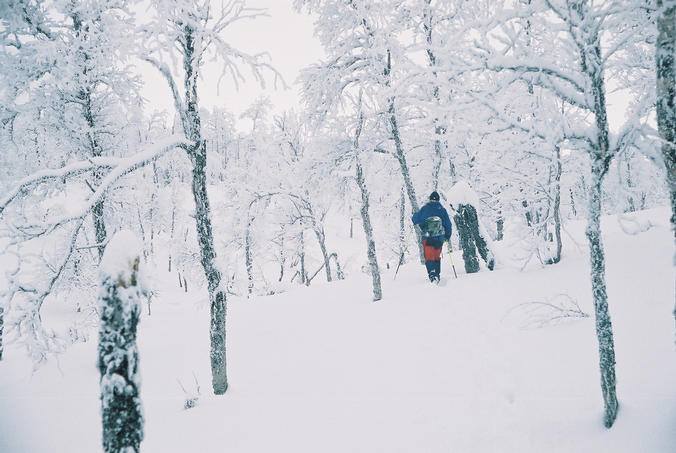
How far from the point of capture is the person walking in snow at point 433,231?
8.13 metres

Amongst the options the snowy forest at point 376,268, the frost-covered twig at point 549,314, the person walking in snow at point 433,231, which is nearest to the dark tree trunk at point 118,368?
the snowy forest at point 376,268

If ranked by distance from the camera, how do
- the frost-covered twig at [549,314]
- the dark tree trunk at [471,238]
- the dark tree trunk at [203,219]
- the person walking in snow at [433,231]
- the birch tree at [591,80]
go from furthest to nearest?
the dark tree trunk at [471,238] < the person walking in snow at [433,231] < the dark tree trunk at [203,219] < the frost-covered twig at [549,314] < the birch tree at [591,80]

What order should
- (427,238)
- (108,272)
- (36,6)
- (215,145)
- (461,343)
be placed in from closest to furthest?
(108,272)
(461,343)
(36,6)
(427,238)
(215,145)

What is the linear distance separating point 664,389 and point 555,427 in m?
1.01

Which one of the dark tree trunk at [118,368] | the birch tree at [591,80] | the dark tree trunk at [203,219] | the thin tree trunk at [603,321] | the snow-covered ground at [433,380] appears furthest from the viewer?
the dark tree trunk at [203,219]

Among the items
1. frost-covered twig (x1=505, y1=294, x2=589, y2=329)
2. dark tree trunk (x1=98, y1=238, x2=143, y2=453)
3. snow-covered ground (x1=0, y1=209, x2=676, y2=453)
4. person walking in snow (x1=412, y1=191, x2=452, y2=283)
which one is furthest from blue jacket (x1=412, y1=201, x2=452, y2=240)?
dark tree trunk (x1=98, y1=238, x2=143, y2=453)

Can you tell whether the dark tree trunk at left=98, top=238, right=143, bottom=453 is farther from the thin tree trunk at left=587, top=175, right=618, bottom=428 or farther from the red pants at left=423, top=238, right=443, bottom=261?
the red pants at left=423, top=238, right=443, bottom=261

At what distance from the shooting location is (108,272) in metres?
2.19

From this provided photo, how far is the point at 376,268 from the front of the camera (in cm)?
884

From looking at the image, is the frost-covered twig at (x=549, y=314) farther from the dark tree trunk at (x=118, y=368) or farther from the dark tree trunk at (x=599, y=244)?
the dark tree trunk at (x=118, y=368)

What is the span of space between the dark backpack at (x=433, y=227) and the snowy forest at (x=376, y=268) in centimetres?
91

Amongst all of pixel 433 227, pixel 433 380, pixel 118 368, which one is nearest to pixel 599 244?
pixel 433 380

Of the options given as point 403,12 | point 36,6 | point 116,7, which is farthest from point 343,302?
point 36,6

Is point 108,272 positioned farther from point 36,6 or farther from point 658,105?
point 36,6
